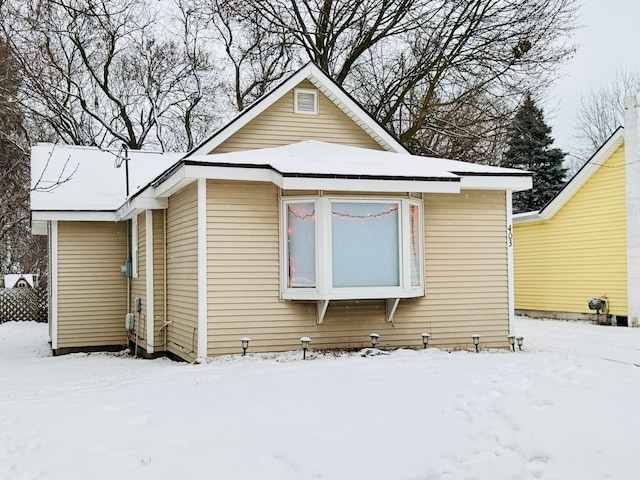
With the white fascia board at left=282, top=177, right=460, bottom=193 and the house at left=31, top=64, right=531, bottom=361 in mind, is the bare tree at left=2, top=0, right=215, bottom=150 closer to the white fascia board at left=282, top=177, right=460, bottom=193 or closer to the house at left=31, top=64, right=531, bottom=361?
the house at left=31, top=64, right=531, bottom=361

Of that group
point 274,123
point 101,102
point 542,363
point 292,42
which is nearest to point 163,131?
point 101,102

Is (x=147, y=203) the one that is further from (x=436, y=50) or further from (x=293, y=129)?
(x=436, y=50)

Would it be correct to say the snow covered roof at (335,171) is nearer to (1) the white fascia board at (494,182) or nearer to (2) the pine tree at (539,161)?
(1) the white fascia board at (494,182)

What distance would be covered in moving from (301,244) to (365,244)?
3.20ft

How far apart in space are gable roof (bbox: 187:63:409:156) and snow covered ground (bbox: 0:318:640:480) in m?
4.49

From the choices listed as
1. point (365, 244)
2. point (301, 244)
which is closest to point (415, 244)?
point (365, 244)

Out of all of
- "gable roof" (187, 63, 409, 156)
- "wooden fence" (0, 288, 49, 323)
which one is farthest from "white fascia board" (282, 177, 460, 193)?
"wooden fence" (0, 288, 49, 323)

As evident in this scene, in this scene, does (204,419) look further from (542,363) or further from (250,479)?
(542,363)

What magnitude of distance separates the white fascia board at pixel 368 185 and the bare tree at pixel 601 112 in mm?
30875

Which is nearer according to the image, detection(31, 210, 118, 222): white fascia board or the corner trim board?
the corner trim board

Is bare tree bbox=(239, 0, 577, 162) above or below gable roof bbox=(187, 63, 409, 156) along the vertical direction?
above

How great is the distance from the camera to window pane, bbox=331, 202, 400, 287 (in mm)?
9961

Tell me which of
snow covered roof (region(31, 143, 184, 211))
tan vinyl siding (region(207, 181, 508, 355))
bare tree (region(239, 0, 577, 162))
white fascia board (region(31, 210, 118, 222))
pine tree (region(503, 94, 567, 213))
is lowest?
tan vinyl siding (region(207, 181, 508, 355))

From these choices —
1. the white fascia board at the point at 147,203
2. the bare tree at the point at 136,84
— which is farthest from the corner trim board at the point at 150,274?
the bare tree at the point at 136,84
